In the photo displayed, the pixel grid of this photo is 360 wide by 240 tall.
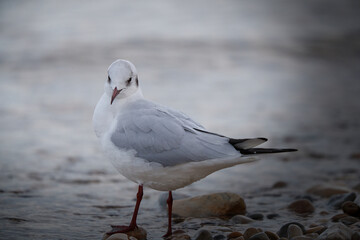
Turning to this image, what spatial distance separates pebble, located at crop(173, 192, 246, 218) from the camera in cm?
483

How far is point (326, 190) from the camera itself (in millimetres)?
5355

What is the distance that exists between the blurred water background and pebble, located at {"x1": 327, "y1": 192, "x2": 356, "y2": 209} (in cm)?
54

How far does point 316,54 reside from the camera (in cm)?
1335

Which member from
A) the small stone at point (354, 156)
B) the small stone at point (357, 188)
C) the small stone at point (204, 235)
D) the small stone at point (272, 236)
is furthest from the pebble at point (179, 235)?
the small stone at point (354, 156)

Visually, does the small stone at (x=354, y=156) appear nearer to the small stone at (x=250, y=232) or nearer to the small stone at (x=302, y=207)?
the small stone at (x=302, y=207)

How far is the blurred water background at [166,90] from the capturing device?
543 centimetres

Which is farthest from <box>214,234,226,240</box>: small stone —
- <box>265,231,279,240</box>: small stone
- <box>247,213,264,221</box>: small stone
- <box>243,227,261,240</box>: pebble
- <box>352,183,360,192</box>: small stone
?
<box>352,183,360,192</box>: small stone

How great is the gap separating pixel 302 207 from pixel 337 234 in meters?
1.17

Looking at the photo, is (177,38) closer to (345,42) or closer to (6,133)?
(345,42)

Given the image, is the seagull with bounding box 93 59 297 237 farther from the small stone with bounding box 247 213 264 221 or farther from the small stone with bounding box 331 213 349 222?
the small stone with bounding box 331 213 349 222

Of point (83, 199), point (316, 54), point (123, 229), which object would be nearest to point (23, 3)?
point (316, 54)

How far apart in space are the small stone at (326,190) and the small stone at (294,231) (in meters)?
1.22

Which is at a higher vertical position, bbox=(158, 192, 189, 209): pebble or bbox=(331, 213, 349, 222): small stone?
bbox=(158, 192, 189, 209): pebble

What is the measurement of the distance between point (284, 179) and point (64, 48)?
323 inches
